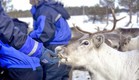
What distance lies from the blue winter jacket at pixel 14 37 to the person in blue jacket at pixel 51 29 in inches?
41.9

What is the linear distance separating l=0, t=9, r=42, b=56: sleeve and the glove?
1.24ft

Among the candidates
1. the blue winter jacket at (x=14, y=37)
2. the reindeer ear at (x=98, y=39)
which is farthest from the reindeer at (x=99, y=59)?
the blue winter jacket at (x=14, y=37)

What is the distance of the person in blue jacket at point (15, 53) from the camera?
415cm

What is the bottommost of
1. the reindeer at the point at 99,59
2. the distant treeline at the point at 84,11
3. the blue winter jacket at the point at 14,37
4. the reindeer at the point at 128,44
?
the distant treeline at the point at 84,11

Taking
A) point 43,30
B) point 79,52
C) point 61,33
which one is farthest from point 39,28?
point 79,52

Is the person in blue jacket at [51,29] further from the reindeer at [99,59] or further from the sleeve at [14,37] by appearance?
the sleeve at [14,37]

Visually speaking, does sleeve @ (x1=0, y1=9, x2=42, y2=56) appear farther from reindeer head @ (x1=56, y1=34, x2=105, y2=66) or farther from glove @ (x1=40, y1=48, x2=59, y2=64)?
reindeer head @ (x1=56, y1=34, x2=105, y2=66)

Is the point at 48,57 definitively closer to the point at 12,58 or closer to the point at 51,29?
the point at 51,29

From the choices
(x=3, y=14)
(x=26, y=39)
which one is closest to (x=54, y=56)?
(x=26, y=39)

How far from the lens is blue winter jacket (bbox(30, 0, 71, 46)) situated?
5.77m

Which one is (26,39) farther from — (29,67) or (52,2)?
(52,2)

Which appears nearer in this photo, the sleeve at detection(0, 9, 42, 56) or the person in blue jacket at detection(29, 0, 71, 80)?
the sleeve at detection(0, 9, 42, 56)

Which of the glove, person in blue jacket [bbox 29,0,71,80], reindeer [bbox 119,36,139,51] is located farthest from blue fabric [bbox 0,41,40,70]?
reindeer [bbox 119,36,139,51]

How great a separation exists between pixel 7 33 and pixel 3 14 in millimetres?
211
